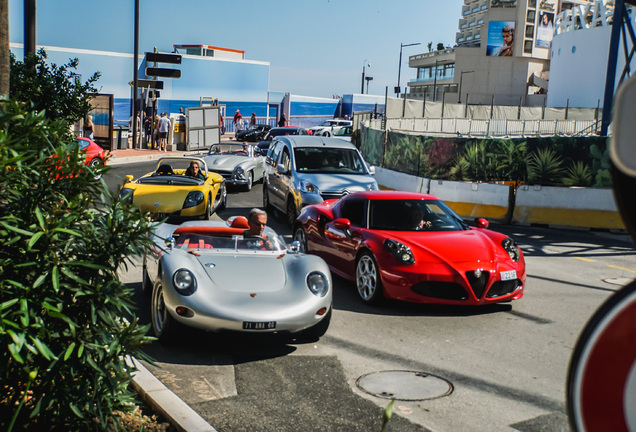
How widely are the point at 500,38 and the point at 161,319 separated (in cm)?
10373

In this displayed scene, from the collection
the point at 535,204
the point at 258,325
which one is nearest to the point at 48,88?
the point at 258,325

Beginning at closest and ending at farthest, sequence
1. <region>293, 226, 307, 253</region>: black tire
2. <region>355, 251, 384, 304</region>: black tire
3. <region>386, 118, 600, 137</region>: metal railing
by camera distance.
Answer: <region>355, 251, 384, 304</region>: black tire
<region>293, 226, 307, 253</region>: black tire
<region>386, 118, 600, 137</region>: metal railing

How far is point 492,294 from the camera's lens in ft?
27.8

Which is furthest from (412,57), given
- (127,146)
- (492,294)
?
(492,294)

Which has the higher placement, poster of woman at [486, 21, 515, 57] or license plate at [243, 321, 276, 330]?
poster of woman at [486, 21, 515, 57]

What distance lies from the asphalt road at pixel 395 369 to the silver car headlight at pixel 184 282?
1.45 feet

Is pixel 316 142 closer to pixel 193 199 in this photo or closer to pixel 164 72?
pixel 193 199

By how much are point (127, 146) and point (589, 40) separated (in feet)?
151

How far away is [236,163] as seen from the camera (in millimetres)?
20547

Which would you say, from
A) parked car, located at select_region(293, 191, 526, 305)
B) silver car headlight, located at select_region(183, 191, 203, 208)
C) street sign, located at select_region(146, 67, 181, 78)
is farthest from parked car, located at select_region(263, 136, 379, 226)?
street sign, located at select_region(146, 67, 181, 78)

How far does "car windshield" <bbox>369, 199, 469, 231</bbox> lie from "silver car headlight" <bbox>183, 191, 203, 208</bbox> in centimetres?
519

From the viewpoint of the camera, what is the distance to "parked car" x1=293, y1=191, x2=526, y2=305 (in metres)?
8.33

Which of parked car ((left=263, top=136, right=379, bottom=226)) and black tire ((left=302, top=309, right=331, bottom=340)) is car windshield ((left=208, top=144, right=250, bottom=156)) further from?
black tire ((left=302, top=309, right=331, bottom=340))

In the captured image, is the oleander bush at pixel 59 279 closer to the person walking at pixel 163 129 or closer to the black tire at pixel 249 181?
the black tire at pixel 249 181
